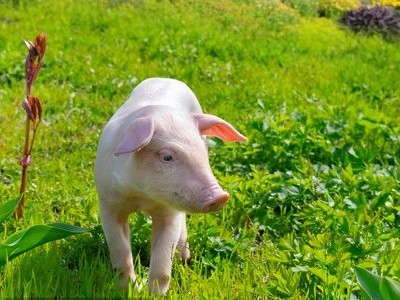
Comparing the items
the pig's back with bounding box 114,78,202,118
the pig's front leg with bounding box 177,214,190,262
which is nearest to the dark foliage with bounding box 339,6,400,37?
the pig's back with bounding box 114,78,202,118

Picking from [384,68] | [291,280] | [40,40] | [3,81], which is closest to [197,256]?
[291,280]

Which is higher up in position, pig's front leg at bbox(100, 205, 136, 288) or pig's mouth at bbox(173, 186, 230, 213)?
pig's mouth at bbox(173, 186, 230, 213)

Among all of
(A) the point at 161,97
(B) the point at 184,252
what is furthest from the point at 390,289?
(A) the point at 161,97

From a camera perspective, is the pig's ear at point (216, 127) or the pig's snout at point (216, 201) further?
the pig's ear at point (216, 127)

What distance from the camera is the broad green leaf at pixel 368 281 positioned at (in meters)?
2.58

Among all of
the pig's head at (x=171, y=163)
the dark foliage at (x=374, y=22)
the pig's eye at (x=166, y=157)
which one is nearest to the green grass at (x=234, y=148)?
the pig's head at (x=171, y=163)

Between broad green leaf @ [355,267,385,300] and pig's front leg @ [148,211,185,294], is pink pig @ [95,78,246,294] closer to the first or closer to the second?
pig's front leg @ [148,211,185,294]

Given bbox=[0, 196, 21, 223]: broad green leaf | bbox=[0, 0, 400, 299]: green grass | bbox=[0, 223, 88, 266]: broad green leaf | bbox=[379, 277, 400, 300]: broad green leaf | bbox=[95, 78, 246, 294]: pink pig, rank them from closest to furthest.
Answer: bbox=[379, 277, 400, 300]: broad green leaf
bbox=[95, 78, 246, 294]: pink pig
bbox=[0, 223, 88, 266]: broad green leaf
bbox=[0, 196, 21, 223]: broad green leaf
bbox=[0, 0, 400, 299]: green grass

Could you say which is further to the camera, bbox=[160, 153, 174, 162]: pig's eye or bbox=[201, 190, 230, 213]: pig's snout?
bbox=[160, 153, 174, 162]: pig's eye

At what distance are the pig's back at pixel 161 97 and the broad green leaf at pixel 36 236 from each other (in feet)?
2.41

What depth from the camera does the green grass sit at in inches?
127

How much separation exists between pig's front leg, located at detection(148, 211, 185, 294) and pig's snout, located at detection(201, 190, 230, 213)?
50 centimetres

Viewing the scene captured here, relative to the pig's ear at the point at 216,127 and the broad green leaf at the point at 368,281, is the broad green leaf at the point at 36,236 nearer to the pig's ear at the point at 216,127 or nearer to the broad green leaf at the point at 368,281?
the pig's ear at the point at 216,127

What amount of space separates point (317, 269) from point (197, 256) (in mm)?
859
